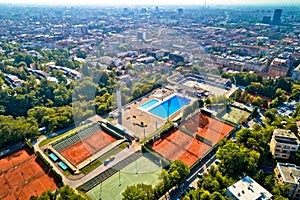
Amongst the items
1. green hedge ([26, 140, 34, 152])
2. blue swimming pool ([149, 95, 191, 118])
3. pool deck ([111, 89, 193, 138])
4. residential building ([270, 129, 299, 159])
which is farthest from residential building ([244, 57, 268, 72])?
green hedge ([26, 140, 34, 152])

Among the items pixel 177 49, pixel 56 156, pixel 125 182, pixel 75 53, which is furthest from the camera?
pixel 75 53

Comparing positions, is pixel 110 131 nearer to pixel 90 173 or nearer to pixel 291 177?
pixel 90 173

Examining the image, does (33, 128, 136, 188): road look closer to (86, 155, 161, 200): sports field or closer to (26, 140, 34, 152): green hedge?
(26, 140, 34, 152): green hedge

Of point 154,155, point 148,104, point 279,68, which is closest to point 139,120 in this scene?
point 148,104

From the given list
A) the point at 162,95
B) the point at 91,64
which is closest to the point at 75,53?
the point at 91,64

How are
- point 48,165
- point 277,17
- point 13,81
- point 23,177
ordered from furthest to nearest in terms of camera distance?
point 277,17 < point 13,81 < point 48,165 < point 23,177

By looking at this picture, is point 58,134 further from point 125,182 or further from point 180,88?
point 180,88

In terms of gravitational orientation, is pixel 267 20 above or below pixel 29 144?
above
